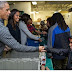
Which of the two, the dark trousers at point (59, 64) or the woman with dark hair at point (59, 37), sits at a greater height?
the woman with dark hair at point (59, 37)

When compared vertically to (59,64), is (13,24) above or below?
above

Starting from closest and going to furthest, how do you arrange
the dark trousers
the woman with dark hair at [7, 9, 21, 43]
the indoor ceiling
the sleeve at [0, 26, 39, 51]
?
the sleeve at [0, 26, 39, 51]
the dark trousers
the woman with dark hair at [7, 9, 21, 43]
the indoor ceiling

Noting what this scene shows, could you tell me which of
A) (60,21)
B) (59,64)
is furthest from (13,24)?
(59,64)

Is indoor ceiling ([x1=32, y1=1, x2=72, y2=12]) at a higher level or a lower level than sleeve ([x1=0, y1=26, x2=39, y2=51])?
higher

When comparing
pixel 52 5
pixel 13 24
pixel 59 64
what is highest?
pixel 52 5

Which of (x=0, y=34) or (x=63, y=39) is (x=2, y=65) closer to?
(x=0, y=34)

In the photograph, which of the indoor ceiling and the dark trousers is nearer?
the dark trousers

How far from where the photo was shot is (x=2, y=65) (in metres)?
1.29

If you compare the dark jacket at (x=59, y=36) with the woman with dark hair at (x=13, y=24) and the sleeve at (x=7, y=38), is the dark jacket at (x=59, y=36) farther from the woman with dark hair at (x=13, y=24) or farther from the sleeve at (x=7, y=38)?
the sleeve at (x=7, y=38)

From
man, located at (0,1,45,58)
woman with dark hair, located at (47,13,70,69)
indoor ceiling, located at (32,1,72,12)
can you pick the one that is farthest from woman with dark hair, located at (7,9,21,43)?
indoor ceiling, located at (32,1,72,12)

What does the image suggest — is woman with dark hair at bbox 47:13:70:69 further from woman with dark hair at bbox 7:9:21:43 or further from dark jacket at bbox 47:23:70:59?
woman with dark hair at bbox 7:9:21:43

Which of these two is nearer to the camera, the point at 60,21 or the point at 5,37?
the point at 5,37

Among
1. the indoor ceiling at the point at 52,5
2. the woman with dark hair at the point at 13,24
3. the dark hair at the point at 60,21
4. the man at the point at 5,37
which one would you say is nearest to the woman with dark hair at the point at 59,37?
the dark hair at the point at 60,21

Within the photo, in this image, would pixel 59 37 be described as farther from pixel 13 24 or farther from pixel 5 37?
pixel 5 37
